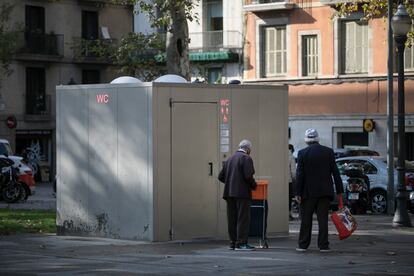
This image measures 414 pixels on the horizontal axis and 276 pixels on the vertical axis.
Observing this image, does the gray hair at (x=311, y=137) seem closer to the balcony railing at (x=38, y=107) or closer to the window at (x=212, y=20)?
the window at (x=212, y=20)

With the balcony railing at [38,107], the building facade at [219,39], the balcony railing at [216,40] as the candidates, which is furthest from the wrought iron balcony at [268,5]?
the balcony railing at [38,107]

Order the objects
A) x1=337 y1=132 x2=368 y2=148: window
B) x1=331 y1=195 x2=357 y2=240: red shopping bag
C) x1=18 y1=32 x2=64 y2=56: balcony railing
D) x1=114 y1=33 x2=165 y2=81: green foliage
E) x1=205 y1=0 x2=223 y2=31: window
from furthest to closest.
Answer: x1=18 y1=32 x2=64 y2=56: balcony railing
x1=205 y1=0 x2=223 y2=31: window
x1=337 y1=132 x2=368 y2=148: window
x1=114 y1=33 x2=165 y2=81: green foliage
x1=331 y1=195 x2=357 y2=240: red shopping bag

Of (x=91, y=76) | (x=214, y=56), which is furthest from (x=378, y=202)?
(x=91, y=76)

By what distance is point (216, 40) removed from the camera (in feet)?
166

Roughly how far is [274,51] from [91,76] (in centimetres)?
1366

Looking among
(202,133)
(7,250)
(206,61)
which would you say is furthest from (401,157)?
(206,61)

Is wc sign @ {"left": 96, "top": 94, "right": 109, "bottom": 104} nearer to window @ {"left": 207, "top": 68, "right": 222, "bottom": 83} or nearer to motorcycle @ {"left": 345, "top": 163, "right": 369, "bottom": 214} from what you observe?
motorcycle @ {"left": 345, "top": 163, "right": 369, "bottom": 214}

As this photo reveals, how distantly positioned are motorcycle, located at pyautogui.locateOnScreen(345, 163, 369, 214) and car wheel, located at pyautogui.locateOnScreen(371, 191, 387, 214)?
40 centimetres

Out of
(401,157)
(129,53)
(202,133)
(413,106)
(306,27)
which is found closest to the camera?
(202,133)

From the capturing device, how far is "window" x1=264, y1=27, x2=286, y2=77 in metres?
47.4

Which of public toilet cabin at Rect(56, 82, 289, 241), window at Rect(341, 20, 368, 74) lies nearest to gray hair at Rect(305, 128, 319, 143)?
public toilet cabin at Rect(56, 82, 289, 241)

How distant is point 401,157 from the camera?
22.1 m

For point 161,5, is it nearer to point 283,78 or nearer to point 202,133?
point 202,133

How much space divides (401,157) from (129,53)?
10.3m
